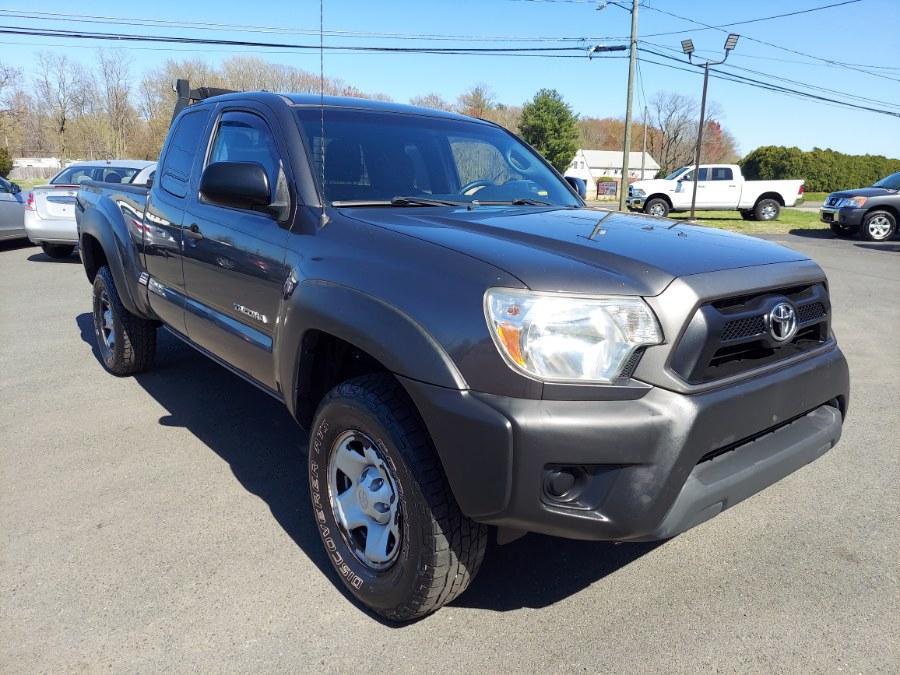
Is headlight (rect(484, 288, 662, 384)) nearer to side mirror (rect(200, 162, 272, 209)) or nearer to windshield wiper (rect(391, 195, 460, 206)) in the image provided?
windshield wiper (rect(391, 195, 460, 206))

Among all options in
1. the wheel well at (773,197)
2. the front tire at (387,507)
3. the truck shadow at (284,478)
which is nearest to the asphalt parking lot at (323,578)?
the truck shadow at (284,478)

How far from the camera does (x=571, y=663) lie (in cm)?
225

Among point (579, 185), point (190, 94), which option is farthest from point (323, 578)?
point (190, 94)

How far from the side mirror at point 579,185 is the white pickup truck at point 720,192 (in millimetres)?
19589

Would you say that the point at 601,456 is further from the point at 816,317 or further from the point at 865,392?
the point at 865,392

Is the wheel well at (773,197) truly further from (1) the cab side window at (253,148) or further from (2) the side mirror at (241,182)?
(2) the side mirror at (241,182)

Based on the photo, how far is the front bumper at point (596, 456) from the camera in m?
1.91

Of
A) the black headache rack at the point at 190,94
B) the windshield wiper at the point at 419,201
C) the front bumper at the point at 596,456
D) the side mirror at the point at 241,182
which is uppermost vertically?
the black headache rack at the point at 190,94

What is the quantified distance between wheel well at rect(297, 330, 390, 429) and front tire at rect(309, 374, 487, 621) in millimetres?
207

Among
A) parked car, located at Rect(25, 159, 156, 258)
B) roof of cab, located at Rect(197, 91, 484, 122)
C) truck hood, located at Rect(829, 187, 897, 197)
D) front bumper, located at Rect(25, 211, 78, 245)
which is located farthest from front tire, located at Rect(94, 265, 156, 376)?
truck hood, located at Rect(829, 187, 897, 197)

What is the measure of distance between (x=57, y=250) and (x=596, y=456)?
42.9 feet

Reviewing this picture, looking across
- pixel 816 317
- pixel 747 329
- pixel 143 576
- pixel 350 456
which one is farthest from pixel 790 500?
pixel 143 576

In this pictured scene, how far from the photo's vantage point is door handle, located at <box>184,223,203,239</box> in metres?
3.55

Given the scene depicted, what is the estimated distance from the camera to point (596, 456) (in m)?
1.92
